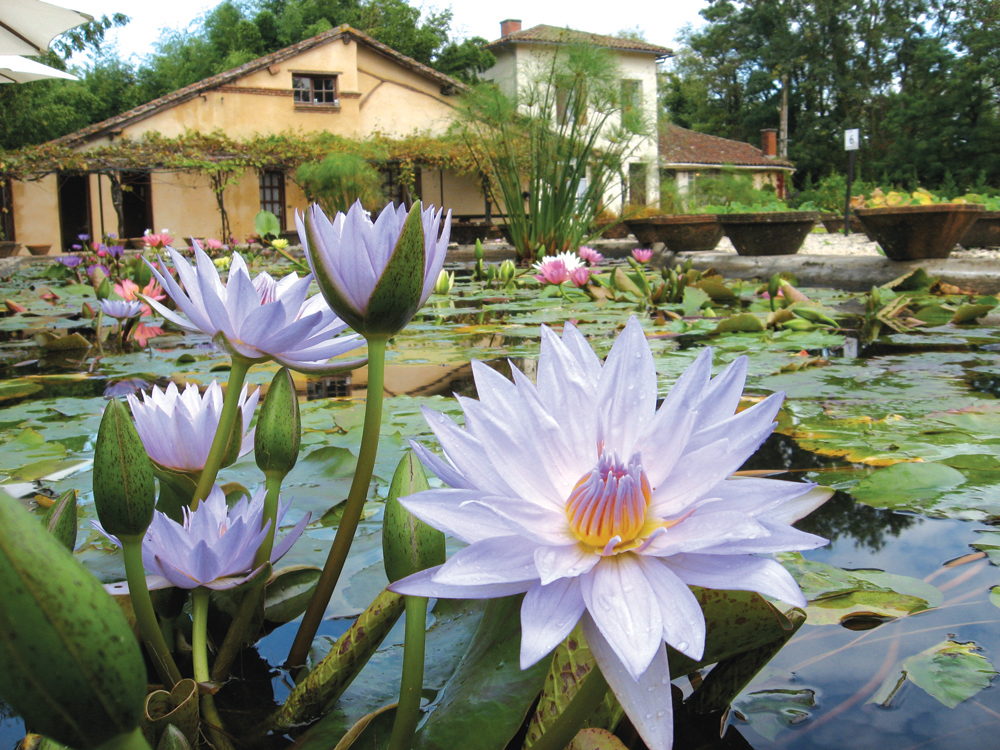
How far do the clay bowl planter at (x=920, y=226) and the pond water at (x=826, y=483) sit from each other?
1.50m

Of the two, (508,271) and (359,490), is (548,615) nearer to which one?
(359,490)

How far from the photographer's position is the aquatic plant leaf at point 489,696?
426 mm

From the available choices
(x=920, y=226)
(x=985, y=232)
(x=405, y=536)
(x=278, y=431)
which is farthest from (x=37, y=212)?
(x=405, y=536)

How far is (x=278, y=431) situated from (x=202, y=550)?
3.9 inches

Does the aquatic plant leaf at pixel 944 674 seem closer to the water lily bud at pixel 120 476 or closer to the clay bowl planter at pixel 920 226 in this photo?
the water lily bud at pixel 120 476

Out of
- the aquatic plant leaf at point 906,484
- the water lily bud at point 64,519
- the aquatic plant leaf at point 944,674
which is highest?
the water lily bud at point 64,519

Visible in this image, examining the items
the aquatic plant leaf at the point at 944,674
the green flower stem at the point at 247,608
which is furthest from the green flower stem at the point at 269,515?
the aquatic plant leaf at the point at 944,674

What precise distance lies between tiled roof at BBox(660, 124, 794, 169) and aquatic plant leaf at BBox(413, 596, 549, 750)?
70.7 ft

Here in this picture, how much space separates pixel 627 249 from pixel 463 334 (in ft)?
20.1

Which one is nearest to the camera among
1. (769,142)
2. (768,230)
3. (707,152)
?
(768,230)

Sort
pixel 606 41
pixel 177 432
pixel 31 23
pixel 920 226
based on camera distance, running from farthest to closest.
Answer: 1. pixel 606 41
2. pixel 31 23
3. pixel 920 226
4. pixel 177 432

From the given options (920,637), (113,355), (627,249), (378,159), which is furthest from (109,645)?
(378,159)

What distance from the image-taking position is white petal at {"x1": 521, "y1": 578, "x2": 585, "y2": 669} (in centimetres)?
32

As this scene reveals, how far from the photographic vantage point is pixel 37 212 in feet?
44.9
